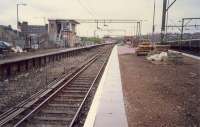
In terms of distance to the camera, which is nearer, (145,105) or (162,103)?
(145,105)

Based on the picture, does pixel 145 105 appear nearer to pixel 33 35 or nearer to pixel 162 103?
pixel 162 103

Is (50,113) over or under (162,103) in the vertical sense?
under

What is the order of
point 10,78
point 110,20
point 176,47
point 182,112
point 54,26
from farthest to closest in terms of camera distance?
point 54,26 < point 110,20 < point 176,47 < point 10,78 < point 182,112

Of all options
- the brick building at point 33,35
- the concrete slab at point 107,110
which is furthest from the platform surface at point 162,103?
the brick building at point 33,35

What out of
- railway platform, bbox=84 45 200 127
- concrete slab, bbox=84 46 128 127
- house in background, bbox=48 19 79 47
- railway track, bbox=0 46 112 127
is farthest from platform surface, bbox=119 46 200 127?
house in background, bbox=48 19 79 47

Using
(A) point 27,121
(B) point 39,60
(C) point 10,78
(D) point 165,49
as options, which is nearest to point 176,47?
(D) point 165,49

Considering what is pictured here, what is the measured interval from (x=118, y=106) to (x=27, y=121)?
2910mm

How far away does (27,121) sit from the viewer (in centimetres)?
943

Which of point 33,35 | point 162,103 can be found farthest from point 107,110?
point 33,35

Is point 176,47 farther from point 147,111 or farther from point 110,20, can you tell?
point 147,111

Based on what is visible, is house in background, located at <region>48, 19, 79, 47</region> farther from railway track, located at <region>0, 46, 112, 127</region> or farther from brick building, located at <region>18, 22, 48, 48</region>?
railway track, located at <region>0, 46, 112, 127</region>

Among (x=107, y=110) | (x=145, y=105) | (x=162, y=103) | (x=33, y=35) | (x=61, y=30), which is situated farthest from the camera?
(x=61, y=30)

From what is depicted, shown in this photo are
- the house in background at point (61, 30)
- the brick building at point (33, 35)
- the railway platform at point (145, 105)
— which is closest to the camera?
the railway platform at point (145, 105)

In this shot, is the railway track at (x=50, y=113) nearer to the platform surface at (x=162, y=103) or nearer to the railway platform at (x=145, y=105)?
the railway platform at (x=145, y=105)
